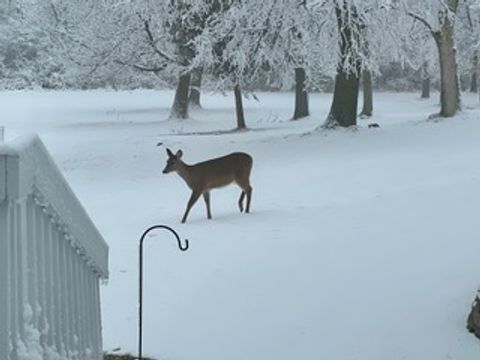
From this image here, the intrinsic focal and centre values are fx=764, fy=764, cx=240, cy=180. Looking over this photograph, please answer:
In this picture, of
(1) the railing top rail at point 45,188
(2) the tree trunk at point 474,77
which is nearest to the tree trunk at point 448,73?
(1) the railing top rail at point 45,188

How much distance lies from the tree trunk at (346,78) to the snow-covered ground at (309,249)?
2.64ft

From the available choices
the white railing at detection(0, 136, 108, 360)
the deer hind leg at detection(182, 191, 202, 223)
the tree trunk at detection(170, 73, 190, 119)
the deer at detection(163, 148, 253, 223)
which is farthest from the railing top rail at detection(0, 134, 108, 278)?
the tree trunk at detection(170, 73, 190, 119)

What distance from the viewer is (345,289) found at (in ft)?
18.5

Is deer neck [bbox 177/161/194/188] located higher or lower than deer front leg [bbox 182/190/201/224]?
higher

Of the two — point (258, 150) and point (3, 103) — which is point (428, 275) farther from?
point (3, 103)

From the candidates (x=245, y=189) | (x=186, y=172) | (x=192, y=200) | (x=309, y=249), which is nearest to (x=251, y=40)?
(x=245, y=189)

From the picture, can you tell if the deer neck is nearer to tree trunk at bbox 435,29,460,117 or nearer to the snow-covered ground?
the snow-covered ground

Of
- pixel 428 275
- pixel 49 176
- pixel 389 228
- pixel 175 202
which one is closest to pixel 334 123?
pixel 175 202

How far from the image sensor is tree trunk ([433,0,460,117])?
57.3 ft

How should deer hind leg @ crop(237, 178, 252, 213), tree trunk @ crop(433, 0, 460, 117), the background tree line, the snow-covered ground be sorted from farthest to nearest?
tree trunk @ crop(433, 0, 460, 117), the background tree line, deer hind leg @ crop(237, 178, 252, 213), the snow-covered ground

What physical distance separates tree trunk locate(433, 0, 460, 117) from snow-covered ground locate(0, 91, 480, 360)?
1.55 metres

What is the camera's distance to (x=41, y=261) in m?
2.26

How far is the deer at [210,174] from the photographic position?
8.78 metres

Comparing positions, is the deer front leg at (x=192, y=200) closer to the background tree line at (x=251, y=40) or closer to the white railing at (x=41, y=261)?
the background tree line at (x=251, y=40)
